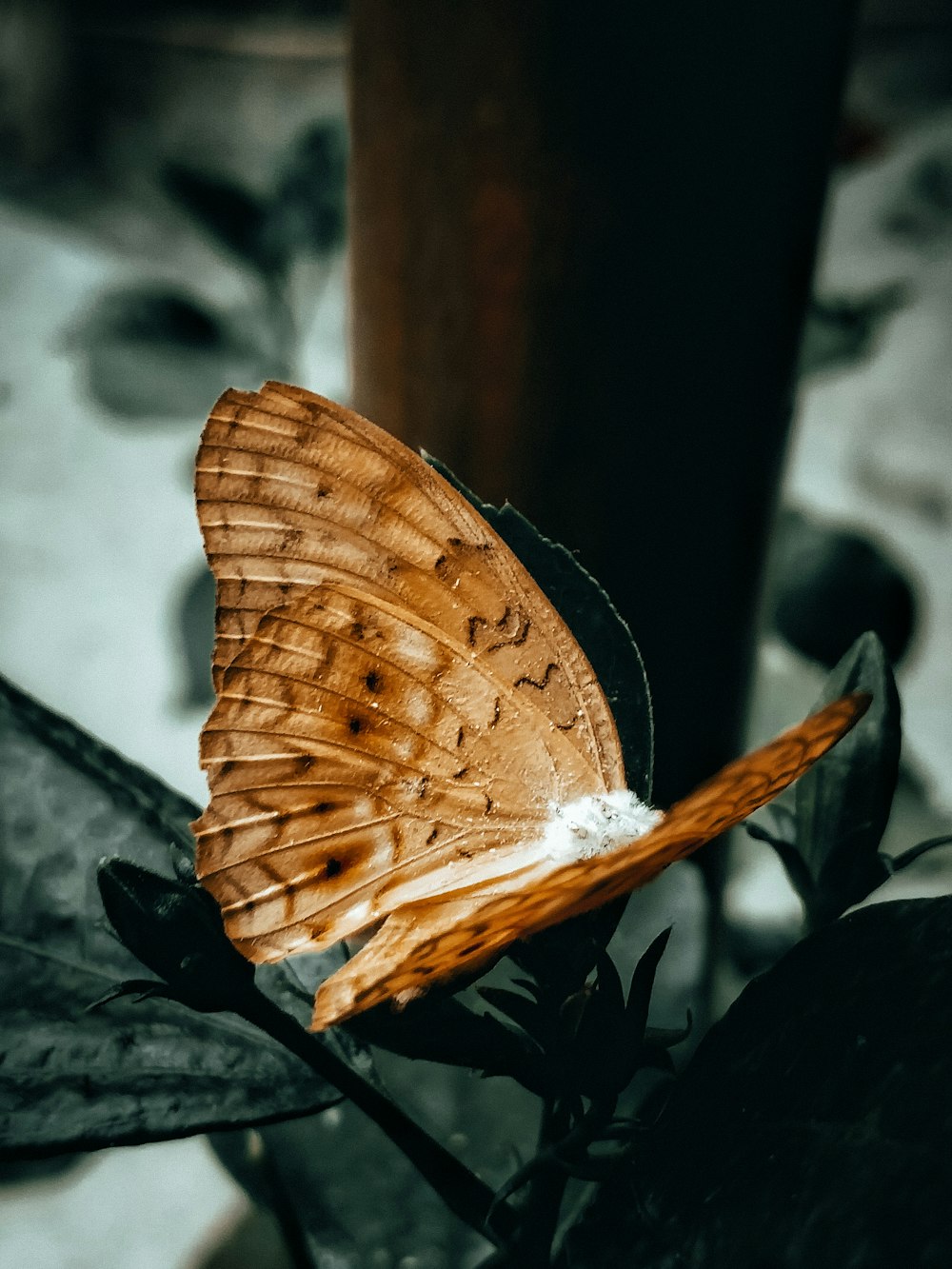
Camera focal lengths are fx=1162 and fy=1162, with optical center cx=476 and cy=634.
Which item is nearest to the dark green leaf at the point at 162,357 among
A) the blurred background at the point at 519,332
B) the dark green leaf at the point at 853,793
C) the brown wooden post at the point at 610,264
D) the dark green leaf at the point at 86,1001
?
the blurred background at the point at 519,332

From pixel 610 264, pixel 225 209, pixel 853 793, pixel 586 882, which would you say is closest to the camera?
pixel 586 882

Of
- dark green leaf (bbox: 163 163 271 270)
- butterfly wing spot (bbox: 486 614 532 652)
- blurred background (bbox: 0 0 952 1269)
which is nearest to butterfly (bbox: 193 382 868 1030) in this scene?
butterfly wing spot (bbox: 486 614 532 652)

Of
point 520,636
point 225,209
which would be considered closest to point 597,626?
point 520,636

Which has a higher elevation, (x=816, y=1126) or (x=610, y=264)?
(x=610, y=264)

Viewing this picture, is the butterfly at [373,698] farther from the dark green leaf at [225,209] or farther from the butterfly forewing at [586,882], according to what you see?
the dark green leaf at [225,209]

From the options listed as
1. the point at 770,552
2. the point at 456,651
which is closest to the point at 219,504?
the point at 456,651

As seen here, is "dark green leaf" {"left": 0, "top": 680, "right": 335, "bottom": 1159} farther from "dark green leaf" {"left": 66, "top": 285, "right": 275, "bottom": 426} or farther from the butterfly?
"dark green leaf" {"left": 66, "top": 285, "right": 275, "bottom": 426}

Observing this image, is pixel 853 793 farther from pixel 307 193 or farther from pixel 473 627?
pixel 307 193
